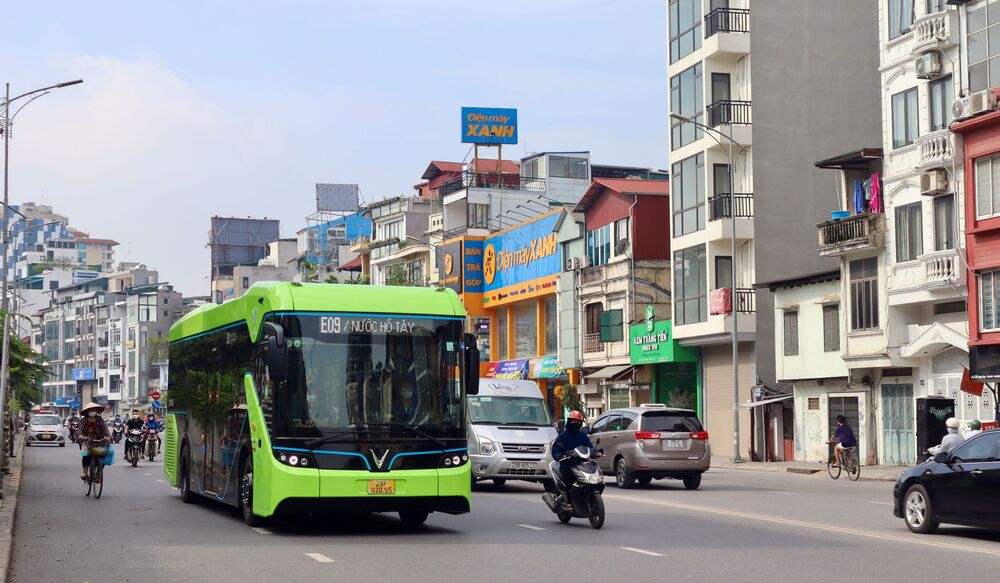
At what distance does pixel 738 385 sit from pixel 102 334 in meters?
125

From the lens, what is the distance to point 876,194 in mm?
41344

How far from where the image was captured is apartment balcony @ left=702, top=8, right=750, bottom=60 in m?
49.3

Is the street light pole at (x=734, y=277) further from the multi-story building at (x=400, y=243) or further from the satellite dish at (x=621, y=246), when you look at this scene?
the multi-story building at (x=400, y=243)

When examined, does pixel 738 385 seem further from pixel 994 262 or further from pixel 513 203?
pixel 513 203

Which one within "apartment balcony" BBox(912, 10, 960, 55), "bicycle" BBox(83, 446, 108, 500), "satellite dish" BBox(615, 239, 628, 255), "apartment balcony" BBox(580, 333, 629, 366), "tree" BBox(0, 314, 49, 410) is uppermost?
"apartment balcony" BBox(912, 10, 960, 55)

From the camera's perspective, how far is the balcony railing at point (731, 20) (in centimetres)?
4969

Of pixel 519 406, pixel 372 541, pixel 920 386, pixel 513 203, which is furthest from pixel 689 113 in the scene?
pixel 372 541

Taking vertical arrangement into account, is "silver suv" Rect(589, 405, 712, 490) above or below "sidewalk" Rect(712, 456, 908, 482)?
above

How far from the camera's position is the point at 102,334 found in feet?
529

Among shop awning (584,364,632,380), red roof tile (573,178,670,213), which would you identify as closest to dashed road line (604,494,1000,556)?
shop awning (584,364,632,380)

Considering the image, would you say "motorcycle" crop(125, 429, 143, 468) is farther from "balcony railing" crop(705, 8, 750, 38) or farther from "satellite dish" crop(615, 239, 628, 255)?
"balcony railing" crop(705, 8, 750, 38)

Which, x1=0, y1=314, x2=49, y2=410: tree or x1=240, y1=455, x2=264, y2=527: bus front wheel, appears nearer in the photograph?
x1=240, y1=455, x2=264, y2=527: bus front wheel

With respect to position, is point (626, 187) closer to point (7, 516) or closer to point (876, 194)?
point (876, 194)

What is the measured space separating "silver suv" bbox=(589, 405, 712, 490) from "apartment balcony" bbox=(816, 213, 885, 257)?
47.7ft
